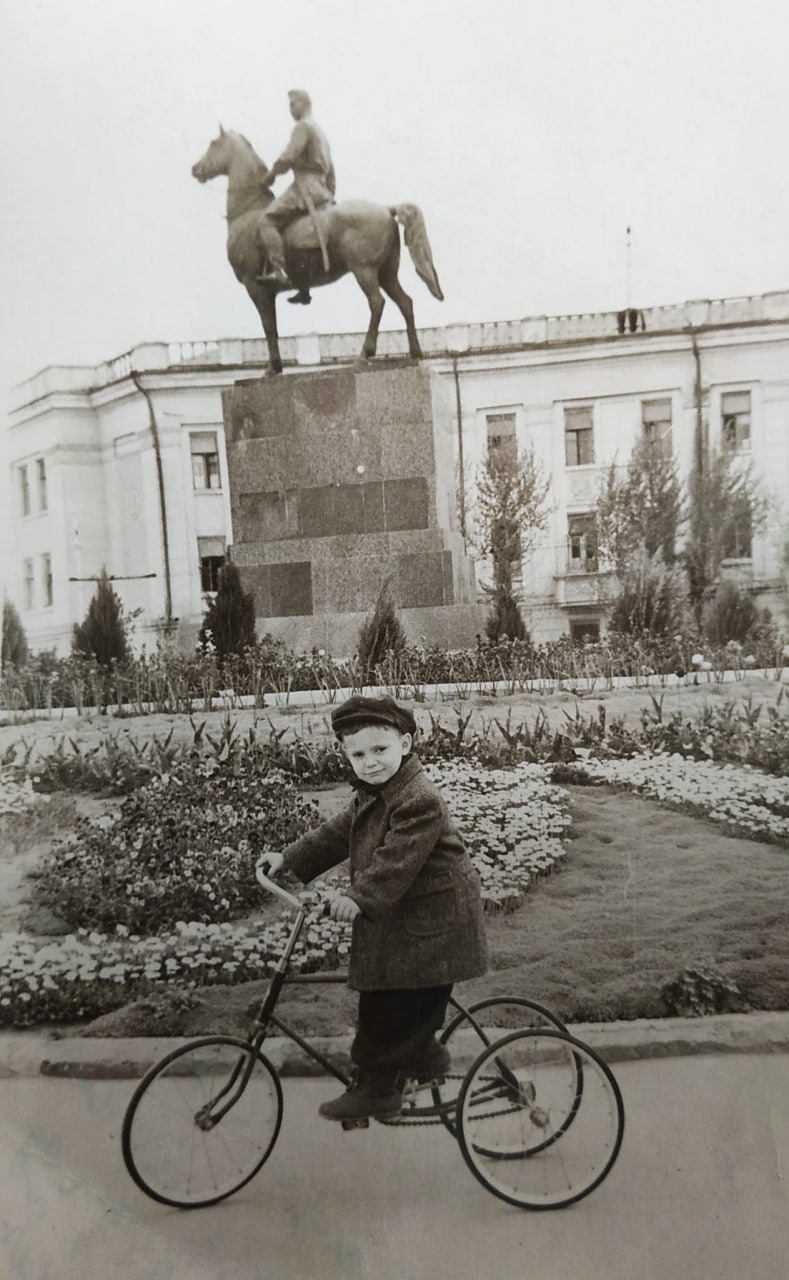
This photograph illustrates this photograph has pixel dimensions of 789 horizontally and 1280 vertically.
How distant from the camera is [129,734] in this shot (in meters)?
3.44

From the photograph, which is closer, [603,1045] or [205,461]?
[603,1045]

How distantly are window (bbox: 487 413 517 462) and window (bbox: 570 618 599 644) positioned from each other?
69 centimetres

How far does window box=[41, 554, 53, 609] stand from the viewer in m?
3.49

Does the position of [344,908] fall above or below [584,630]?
below

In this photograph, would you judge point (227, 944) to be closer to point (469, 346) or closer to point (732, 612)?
point (732, 612)

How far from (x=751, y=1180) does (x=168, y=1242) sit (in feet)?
6.27

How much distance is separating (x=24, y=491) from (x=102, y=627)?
605 millimetres

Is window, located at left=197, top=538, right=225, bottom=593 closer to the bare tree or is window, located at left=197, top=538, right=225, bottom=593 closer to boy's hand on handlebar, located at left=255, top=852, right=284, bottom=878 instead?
boy's hand on handlebar, located at left=255, top=852, right=284, bottom=878

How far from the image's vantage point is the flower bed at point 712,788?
3330mm

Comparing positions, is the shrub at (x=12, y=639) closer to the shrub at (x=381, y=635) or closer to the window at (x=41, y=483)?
the window at (x=41, y=483)

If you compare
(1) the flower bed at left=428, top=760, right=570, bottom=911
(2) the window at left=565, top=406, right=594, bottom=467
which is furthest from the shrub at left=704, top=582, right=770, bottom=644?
(1) the flower bed at left=428, top=760, right=570, bottom=911

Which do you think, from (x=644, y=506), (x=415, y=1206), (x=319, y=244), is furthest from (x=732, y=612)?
(x=415, y=1206)

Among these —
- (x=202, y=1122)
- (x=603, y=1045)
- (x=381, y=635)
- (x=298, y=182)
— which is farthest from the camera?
(x=381, y=635)

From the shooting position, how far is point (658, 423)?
3363mm
